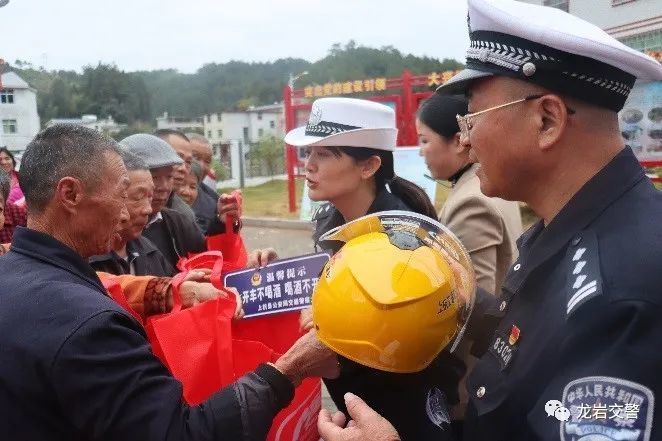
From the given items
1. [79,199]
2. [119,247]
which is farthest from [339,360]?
[119,247]

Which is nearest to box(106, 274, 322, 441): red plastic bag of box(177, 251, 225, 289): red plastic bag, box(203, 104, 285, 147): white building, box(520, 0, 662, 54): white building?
box(177, 251, 225, 289): red plastic bag

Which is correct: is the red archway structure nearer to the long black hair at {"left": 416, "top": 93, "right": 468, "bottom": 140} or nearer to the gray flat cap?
the gray flat cap

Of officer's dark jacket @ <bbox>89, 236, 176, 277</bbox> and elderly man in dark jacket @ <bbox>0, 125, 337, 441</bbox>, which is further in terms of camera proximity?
officer's dark jacket @ <bbox>89, 236, 176, 277</bbox>

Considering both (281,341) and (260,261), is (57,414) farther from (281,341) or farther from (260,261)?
(260,261)

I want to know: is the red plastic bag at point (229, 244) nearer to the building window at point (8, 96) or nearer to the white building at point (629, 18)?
the white building at point (629, 18)

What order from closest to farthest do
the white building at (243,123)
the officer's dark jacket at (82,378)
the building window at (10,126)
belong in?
1. the officer's dark jacket at (82,378)
2. the building window at (10,126)
3. the white building at (243,123)

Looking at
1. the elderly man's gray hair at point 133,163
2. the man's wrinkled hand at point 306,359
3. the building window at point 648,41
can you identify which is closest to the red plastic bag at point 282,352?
the man's wrinkled hand at point 306,359

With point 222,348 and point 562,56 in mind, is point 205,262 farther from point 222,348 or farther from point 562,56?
point 562,56

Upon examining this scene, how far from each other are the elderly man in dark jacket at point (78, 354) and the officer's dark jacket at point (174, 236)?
4.87ft

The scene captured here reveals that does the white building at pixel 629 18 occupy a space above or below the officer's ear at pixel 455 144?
above

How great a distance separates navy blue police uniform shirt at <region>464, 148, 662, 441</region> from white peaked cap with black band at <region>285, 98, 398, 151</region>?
4.43 ft

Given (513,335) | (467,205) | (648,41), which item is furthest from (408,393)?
(648,41)

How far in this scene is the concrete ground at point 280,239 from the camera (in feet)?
36.4

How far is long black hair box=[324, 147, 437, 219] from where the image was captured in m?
2.56
